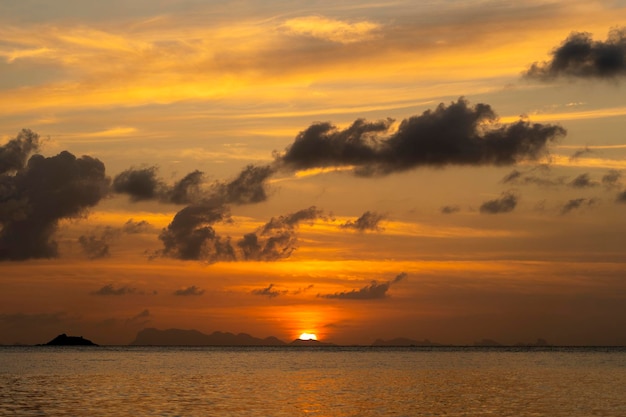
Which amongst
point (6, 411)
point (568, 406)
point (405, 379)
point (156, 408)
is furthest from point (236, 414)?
point (405, 379)

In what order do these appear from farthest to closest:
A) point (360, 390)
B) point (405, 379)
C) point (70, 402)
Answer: point (405, 379) → point (360, 390) → point (70, 402)

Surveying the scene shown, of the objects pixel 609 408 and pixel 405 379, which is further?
pixel 405 379

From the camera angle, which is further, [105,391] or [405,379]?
[405,379]

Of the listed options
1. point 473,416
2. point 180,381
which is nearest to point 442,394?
point 473,416

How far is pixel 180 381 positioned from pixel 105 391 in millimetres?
23776

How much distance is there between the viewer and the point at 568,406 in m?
→ 88.6

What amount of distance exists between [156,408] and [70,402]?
12232mm

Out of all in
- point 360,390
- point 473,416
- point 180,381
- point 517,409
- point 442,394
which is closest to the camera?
point 473,416

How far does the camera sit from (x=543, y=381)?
13400 centimetres

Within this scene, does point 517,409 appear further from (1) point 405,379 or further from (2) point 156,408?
(1) point 405,379

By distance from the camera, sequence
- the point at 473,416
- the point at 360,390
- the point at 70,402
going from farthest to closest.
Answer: the point at 360,390
the point at 70,402
the point at 473,416

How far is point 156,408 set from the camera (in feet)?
274

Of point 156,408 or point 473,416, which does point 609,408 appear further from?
point 156,408

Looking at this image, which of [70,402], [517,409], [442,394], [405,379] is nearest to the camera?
[517,409]
